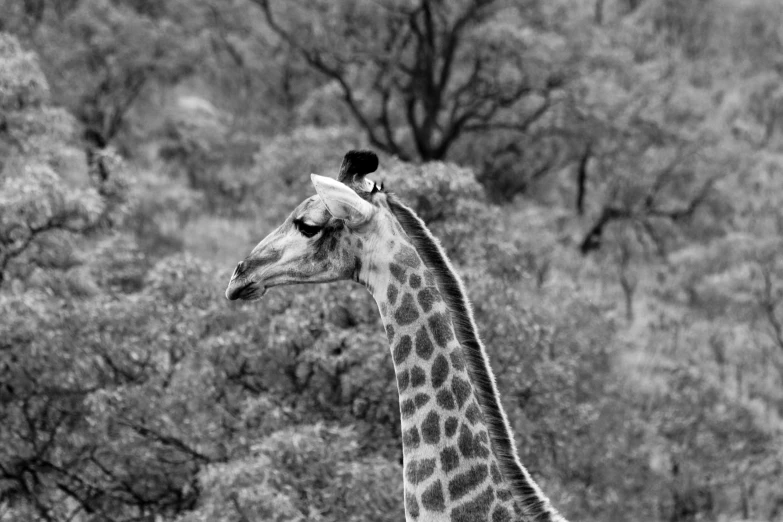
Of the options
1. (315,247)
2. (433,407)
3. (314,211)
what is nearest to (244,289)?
(315,247)

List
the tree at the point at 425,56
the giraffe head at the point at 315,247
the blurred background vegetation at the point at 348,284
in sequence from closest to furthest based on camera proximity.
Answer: the giraffe head at the point at 315,247 → the blurred background vegetation at the point at 348,284 → the tree at the point at 425,56

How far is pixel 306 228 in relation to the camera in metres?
6.16

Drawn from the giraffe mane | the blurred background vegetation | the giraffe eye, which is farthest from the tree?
the giraffe mane

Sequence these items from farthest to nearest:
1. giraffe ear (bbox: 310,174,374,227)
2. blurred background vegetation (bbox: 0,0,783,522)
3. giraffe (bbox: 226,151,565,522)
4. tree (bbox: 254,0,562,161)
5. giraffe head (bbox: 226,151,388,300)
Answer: tree (bbox: 254,0,562,161), blurred background vegetation (bbox: 0,0,783,522), giraffe head (bbox: 226,151,388,300), giraffe (bbox: 226,151,565,522), giraffe ear (bbox: 310,174,374,227)

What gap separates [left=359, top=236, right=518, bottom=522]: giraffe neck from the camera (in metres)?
5.76

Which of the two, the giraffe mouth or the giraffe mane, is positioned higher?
the giraffe mouth

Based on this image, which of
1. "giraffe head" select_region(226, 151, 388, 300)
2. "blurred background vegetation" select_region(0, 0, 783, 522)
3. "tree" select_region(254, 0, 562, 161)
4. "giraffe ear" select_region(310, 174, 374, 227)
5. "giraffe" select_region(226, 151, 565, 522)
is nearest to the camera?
"giraffe ear" select_region(310, 174, 374, 227)

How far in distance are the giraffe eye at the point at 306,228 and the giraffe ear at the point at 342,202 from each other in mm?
203

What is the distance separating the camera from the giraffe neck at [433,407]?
5.76m

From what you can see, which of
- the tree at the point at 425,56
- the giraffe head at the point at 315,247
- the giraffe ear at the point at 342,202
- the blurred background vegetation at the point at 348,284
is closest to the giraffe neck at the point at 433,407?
the giraffe head at the point at 315,247

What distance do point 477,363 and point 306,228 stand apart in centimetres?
124

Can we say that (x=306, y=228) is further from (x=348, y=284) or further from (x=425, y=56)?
(x=425, y=56)

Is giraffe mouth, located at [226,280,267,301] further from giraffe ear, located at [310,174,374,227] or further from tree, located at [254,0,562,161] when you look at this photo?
tree, located at [254,0,562,161]

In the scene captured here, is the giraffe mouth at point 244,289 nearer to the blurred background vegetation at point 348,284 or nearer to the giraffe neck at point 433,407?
the giraffe neck at point 433,407
